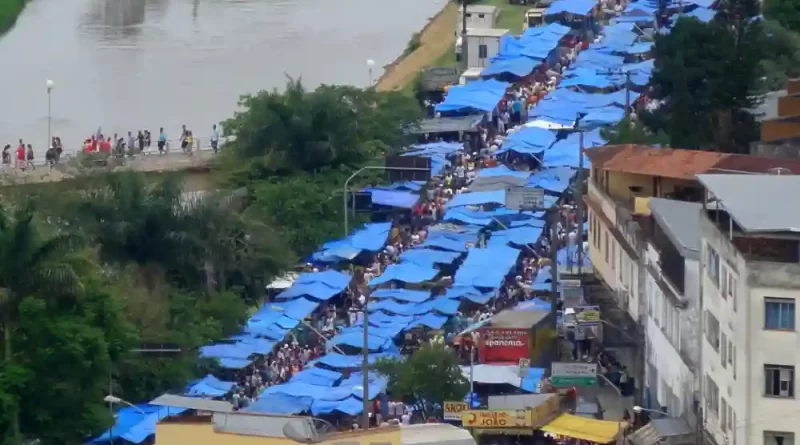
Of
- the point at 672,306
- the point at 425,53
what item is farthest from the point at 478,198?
the point at 425,53

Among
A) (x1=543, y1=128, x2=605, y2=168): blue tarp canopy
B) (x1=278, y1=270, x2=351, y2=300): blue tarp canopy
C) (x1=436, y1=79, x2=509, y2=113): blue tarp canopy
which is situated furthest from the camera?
(x1=436, y1=79, x2=509, y2=113): blue tarp canopy

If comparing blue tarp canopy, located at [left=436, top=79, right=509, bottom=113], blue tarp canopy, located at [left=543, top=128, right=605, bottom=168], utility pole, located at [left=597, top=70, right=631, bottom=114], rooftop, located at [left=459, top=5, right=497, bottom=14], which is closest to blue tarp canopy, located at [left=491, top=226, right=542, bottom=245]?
blue tarp canopy, located at [left=543, top=128, right=605, bottom=168]

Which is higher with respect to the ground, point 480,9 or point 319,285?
point 480,9

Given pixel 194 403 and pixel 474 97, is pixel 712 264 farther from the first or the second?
pixel 474 97

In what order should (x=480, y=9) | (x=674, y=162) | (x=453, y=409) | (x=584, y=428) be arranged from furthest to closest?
(x=480, y=9) → (x=674, y=162) → (x=453, y=409) → (x=584, y=428)

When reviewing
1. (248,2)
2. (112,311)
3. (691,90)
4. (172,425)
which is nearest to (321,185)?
(691,90)

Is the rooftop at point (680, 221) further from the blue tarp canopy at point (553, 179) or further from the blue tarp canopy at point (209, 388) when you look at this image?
the blue tarp canopy at point (553, 179)

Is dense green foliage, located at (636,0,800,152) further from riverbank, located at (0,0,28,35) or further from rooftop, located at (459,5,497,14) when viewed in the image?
riverbank, located at (0,0,28,35)
